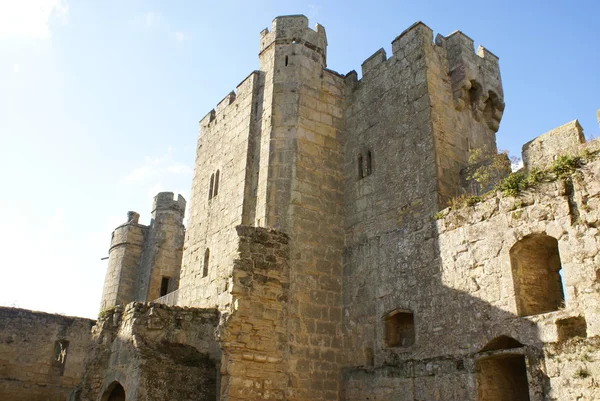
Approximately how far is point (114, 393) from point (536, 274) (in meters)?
8.18

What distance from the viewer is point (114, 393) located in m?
11.1

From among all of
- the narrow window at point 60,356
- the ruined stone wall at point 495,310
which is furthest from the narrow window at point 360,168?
the narrow window at point 60,356

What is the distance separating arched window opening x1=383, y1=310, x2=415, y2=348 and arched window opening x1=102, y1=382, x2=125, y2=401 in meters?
5.28

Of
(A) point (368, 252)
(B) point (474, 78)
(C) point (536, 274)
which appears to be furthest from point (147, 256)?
(C) point (536, 274)

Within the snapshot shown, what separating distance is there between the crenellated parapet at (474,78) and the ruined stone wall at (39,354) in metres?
13.8

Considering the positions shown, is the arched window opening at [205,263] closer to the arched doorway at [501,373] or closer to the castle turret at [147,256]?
the arched doorway at [501,373]

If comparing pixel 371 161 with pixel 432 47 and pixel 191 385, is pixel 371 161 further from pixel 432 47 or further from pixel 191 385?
pixel 191 385

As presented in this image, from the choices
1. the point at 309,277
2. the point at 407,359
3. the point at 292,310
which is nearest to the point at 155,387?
the point at 292,310

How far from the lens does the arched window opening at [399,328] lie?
9.66m

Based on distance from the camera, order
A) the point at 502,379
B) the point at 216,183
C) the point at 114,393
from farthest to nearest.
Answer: the point at 216,183, the point at 114,393, the point at 502,379

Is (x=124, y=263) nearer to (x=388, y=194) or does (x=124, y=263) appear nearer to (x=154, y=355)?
(x=154, y=355)

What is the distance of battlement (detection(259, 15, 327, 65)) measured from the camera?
12.8m

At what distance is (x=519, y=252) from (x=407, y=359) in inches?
99.6

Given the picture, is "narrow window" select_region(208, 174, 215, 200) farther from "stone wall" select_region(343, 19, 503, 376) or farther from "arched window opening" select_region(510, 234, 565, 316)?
"arched window opening" select_region(510, 234, 565, 316)
